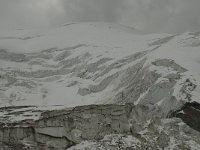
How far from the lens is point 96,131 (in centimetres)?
2947

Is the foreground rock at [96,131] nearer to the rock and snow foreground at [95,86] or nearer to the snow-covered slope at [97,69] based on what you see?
the rock and snow foreground at [95,86]

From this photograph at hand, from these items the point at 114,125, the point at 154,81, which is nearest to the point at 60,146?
the point at 114,125

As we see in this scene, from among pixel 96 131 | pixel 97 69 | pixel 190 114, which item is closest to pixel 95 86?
pixel 97 69

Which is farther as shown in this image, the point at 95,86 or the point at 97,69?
the point at 97,69

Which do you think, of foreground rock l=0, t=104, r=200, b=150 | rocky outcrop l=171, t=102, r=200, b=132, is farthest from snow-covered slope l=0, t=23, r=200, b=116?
foreground rock l=0, t=104, r=200, b=150

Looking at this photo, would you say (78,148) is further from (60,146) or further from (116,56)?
(116,56)

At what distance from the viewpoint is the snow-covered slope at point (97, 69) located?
175ft

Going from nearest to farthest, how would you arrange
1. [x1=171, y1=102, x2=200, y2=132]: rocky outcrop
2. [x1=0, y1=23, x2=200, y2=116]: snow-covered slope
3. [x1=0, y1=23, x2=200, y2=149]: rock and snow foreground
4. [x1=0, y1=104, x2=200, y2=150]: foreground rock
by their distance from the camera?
[x1=0, y1=104, x2=200, y2=150]: foreground rock, [x1=0, y1=23, x2=200, y2=149]: rock and snow foreground, [x1=171, y1=102, x2=200, y2=132]: rocky outcrop, [x1=0, y1=23, x2=200, y2=116]: snow-covered slope

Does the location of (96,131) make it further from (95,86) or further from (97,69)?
(97,69)

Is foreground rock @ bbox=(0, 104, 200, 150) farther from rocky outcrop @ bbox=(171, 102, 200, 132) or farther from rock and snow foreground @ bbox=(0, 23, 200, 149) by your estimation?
rocky outcrop @ bbox=(171, 102, 200, 132)

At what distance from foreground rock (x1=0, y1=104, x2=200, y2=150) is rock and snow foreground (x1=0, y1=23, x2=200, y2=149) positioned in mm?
61

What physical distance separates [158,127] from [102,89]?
3979 cm

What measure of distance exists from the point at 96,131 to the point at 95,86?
44319 mm

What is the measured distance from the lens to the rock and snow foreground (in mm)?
29094
